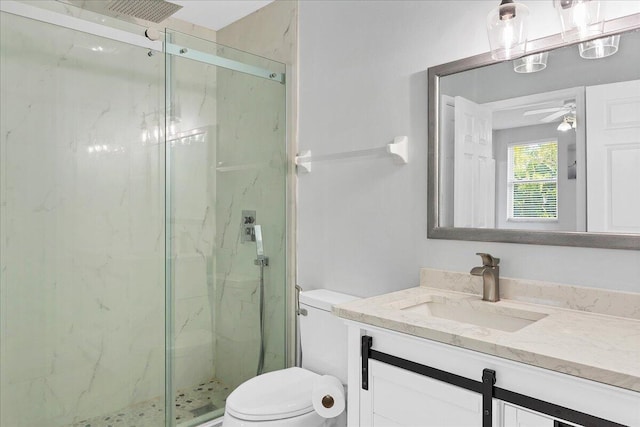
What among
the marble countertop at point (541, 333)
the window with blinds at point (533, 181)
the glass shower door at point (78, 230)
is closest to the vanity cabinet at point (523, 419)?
the marble countertop at point (541, 333)

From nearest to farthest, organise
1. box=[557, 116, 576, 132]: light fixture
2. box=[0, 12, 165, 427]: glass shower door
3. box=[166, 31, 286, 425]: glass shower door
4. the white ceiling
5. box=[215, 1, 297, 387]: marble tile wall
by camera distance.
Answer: box=[557, 116, 576, 132]: light fixture → box=[0, 12, 165, 427]: glass shower door → box=[166, 31, 286, 425]: glass shower door → box=[215, 1, 297, 387]: marble tile wall → the white ceiling

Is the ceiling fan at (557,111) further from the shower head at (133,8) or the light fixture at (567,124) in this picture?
the shower head at (133,8)

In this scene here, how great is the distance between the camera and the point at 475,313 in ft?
5.00

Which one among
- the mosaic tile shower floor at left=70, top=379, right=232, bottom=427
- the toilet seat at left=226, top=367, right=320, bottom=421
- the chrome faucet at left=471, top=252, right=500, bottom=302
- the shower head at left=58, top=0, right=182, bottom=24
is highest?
the shower head at left=58, top=0, right=182, bottom=24

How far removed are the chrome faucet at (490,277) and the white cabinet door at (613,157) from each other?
1.01 feet

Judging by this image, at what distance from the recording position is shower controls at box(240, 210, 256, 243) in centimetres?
233

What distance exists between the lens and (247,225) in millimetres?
2336

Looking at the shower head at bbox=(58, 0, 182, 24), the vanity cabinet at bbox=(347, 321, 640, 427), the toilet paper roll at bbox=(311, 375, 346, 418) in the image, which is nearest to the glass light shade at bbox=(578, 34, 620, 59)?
the vanity cabinet at bbox=(347, 321, 640, 427)

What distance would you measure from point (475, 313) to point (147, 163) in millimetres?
1742

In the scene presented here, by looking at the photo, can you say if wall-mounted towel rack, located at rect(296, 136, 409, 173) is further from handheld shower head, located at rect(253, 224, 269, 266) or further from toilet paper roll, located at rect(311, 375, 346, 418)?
toilet paper roll, located at rect(311, 375, 346, 418)

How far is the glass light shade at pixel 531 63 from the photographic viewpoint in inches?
58.1

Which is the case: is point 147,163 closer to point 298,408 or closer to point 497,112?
point 298,408

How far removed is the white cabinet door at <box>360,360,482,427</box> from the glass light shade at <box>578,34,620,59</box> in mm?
1076

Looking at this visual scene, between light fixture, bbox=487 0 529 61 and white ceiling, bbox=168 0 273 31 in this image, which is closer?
light fixture, bbox=487 0 529 61
